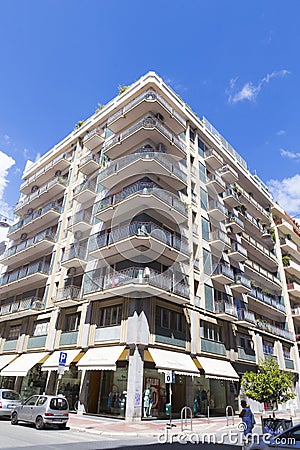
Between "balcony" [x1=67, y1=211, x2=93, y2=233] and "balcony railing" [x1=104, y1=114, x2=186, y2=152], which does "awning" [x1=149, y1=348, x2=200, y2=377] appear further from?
"balcony railing" [x1=104, y1=114, x2=186, y2=152]

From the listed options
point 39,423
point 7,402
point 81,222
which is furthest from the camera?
point 81,222

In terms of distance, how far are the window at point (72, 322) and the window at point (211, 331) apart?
28.3 feet

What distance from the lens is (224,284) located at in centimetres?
2670

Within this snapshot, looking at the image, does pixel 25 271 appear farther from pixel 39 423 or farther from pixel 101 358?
pixel 39 423

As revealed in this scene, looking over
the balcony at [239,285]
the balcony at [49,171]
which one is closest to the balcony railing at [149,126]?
the balcony at [49,171]

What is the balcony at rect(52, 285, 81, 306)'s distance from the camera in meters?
22.5

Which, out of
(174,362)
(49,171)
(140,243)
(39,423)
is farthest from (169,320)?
(49,171)

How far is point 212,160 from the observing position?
3128cm

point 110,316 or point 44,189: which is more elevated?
point 44,189

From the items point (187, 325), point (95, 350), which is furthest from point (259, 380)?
point (95, 350)

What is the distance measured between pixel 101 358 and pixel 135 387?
9.07ft

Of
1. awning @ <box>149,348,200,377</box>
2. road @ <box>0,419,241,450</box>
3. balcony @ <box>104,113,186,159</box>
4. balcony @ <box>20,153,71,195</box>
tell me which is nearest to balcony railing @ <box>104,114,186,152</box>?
balcony @ <box>104,113,186,159</box>

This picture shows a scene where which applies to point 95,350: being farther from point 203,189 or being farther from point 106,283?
point 203,189

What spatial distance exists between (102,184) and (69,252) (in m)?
5.79
